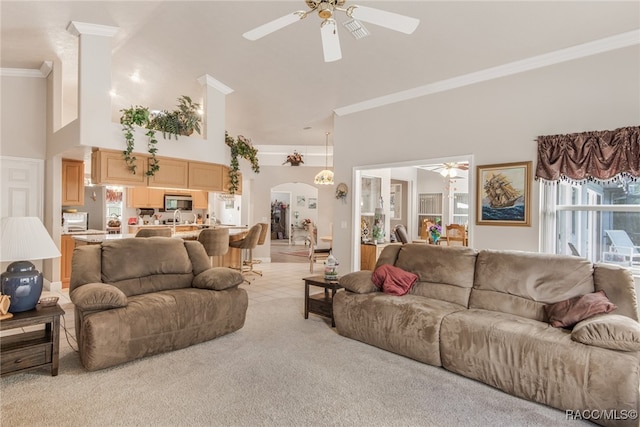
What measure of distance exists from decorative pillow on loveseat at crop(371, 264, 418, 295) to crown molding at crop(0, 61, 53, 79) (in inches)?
214

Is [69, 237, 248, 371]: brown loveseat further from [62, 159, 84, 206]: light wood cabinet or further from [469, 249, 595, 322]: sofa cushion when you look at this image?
[62, 159, 84, 206]: light wood cabinet

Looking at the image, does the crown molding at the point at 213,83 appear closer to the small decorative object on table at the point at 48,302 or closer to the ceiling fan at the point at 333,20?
the ceiling fan at the point at 333,20

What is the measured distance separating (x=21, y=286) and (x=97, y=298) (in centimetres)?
49

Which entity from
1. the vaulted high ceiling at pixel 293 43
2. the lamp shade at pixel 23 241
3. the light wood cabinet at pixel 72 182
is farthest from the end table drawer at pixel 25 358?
the light wood cabinet at pixel 72 182

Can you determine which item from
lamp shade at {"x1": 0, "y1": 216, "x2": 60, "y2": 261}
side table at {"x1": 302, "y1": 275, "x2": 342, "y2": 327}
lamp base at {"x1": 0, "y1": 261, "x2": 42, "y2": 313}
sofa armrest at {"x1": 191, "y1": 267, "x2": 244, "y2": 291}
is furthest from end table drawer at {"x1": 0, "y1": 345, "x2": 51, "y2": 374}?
side table at {"x1": 302, "y1": 275, "x2": 342, "y2": 327}

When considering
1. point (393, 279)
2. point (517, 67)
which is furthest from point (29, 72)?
point (517, 67)

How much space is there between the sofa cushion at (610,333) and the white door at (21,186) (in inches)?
269

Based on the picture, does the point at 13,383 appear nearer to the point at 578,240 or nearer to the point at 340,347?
the point at 340,347

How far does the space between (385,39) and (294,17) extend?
1604mm

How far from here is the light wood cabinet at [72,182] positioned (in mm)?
5863

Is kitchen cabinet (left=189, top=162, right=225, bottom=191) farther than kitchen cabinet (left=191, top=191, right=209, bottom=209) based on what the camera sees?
No

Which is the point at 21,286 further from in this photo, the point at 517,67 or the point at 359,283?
the point at 517,67

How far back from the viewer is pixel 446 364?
2828 millimetres

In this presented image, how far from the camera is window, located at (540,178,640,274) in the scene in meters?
3.31
